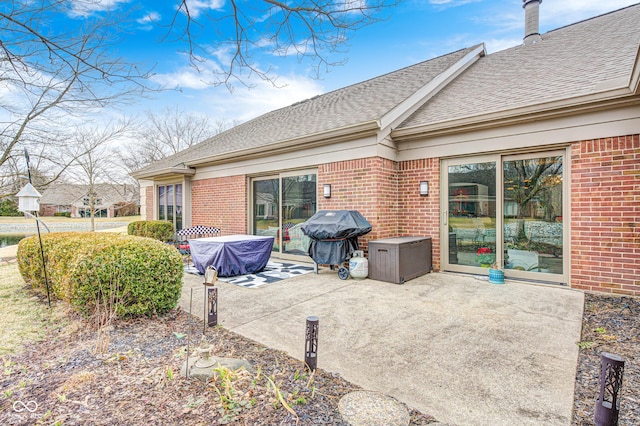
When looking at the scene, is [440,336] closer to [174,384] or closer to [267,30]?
[174,384]

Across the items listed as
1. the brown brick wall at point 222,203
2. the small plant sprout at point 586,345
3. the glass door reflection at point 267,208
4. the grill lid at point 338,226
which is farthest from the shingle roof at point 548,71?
the brown brick wall at point 222,203

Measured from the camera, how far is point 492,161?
5828 millimetres

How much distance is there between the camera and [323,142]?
7.06 m

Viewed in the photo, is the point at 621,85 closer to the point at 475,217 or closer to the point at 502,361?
the point at 475,217

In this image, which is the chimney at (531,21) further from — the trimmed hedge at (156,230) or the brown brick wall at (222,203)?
the trimmed hedge at (156,230)

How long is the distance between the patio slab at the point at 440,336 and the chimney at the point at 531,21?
7540 millimetres

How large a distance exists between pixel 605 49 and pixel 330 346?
7.98 metres

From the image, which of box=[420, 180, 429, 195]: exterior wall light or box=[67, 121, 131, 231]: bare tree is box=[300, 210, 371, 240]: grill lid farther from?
box=[67, 121, 131, 231]: bare tree

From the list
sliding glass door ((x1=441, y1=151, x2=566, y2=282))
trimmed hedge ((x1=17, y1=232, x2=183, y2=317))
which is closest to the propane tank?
sliding glass door ((x1=441, y1=151, x2=566, y2=282))

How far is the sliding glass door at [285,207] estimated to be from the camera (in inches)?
304

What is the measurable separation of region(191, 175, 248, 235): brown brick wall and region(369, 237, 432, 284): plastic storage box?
14.6 feet

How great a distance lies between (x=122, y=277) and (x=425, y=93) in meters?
6.99

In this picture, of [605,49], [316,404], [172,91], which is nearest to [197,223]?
[172,91]

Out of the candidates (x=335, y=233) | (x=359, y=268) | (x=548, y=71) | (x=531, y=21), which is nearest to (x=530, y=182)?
(x=548, y=71)
